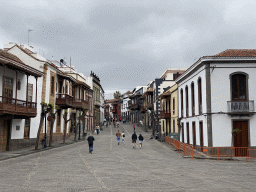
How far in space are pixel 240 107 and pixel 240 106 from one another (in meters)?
0.07

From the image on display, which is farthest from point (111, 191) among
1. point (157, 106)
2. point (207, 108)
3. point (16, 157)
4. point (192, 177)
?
point (157, 106)

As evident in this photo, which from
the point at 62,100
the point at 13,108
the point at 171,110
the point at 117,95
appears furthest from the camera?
the point at 117,95

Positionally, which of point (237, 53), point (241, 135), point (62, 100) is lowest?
point (241, 135)

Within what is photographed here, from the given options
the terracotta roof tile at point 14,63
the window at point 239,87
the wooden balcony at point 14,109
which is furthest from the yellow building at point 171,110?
the wooden balcony at point 14,109

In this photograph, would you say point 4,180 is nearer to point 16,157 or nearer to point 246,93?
point 16,157

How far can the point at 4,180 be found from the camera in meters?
11.2

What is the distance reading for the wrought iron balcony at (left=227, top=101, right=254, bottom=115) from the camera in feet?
72.7

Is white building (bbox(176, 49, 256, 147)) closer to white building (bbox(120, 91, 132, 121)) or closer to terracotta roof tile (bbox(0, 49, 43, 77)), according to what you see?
terracotta roof tile (bbox(0, 49, 43, 77))

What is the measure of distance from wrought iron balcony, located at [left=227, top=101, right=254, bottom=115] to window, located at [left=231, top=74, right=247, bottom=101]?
516 millimetres

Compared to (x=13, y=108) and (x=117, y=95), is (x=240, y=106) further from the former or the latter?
(x=117, y=95)

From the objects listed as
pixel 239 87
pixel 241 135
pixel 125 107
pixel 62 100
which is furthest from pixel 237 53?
pixel 125 107

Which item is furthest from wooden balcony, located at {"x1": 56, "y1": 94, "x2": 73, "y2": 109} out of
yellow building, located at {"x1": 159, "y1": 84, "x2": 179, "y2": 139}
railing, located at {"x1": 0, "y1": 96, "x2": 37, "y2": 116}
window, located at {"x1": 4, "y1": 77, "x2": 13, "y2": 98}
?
yellow building, located at {"x1": 159, "y1": 84, "x2": 179, "y2": 139}

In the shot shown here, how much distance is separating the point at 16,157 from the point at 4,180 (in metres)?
9.75

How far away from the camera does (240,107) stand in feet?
73.4
